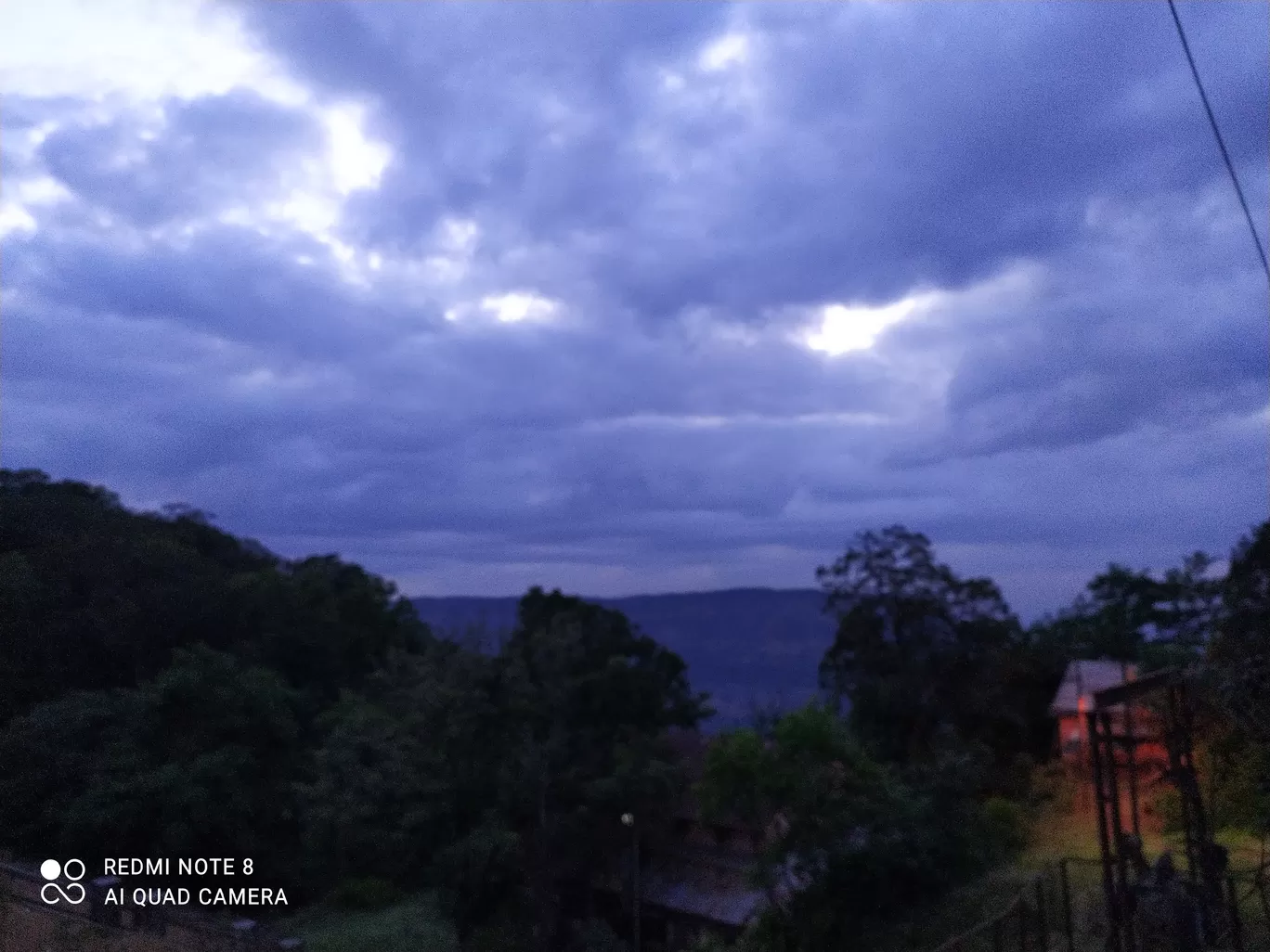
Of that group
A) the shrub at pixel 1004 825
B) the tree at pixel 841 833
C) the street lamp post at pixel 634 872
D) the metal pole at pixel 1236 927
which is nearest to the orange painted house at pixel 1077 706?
the shrub at pixel 1004 825

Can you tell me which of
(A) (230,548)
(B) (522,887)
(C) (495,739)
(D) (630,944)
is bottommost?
(D) (630,944)

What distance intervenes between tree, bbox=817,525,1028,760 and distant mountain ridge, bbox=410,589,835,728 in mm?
62277

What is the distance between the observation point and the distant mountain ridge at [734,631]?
323 feet

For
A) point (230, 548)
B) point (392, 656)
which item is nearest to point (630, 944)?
point (392, 656)

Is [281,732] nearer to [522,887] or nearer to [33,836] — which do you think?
[33,836]

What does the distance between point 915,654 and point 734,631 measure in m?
86.8

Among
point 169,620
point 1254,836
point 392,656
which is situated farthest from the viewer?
point 392,656

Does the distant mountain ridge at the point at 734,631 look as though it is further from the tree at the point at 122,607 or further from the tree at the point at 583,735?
the tree at the point at 583,735

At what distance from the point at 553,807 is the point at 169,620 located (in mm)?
13316

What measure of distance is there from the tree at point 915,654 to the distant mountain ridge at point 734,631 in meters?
62.3

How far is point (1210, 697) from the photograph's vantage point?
50.4 ft

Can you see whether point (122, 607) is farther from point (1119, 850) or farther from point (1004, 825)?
point (1119, 850)

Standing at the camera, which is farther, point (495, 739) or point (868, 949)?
point (495, 739)

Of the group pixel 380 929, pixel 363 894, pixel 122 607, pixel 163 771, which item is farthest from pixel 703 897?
pixel 122 607
